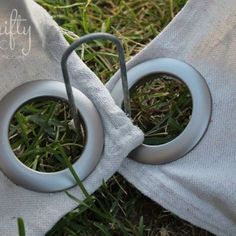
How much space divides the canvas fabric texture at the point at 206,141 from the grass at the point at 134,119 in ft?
0.15

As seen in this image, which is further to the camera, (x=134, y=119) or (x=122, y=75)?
(x=134, y=119)

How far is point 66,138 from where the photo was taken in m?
1.25

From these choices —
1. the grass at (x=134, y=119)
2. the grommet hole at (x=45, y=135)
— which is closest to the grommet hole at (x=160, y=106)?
the grass at (x=134, y=119)

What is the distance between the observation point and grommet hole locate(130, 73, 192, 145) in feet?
4.07

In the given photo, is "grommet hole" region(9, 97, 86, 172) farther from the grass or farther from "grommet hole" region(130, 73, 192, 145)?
"grommet hole" region(130, 73, 192, 145)

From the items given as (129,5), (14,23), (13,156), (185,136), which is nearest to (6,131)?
(13,156)

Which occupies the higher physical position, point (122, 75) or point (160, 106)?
point (122, 75)

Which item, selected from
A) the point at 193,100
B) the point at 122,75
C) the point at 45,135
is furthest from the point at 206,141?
the point at 45,135

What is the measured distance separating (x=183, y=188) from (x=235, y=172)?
8 centimetres

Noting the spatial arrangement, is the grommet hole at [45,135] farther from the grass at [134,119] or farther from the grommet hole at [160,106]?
the grommet hole at [160,106]

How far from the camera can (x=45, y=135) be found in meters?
1.27

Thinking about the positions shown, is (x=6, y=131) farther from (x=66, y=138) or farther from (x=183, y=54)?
(x=183, y=54)

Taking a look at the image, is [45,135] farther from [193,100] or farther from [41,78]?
[193,100]

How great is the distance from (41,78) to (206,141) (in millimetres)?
280
